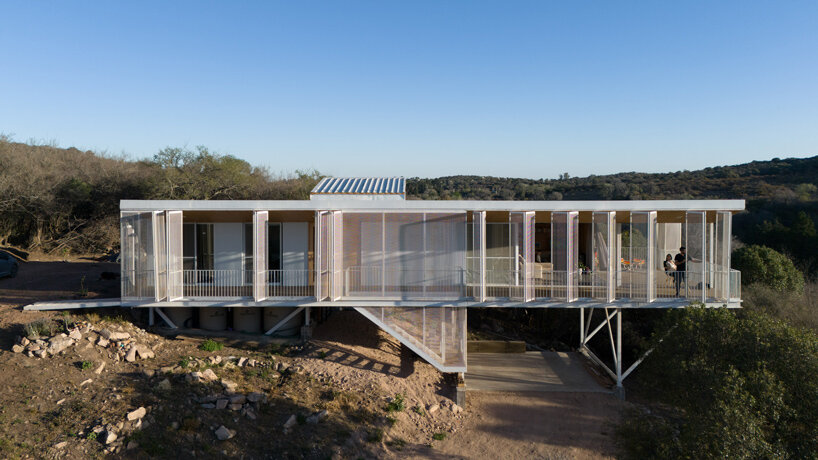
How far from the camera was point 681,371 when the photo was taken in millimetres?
8602

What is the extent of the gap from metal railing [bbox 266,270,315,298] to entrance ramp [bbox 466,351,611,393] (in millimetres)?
5355

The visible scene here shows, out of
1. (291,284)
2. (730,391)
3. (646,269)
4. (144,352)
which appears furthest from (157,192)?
(730,391)

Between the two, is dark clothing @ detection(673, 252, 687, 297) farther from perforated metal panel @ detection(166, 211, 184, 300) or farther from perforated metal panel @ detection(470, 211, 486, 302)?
perforated metal panel @ detection(166, 211, 184, 300)

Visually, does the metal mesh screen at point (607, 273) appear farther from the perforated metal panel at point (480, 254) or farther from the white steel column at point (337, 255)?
the white steel column at point (337, 255)

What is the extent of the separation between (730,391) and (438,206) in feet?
23.9

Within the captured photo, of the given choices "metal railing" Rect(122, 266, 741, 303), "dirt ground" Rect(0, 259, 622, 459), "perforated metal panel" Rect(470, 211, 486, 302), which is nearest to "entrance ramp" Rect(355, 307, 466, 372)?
"metal railing" Rect(122, 266, 741, 303)

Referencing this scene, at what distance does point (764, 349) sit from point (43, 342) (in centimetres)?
1516

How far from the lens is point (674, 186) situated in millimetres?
44562

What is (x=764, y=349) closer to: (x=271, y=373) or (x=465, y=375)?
(x=465, y=375)

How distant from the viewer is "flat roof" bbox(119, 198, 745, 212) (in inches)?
478

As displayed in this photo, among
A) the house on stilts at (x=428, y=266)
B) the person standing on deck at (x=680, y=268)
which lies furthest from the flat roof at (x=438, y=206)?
the person standing on deck at (x=680, y=268)

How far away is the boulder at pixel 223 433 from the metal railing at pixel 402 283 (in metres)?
4.50

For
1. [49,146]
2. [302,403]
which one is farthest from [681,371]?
[49,146]

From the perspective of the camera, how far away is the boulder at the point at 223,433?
9.10 m
